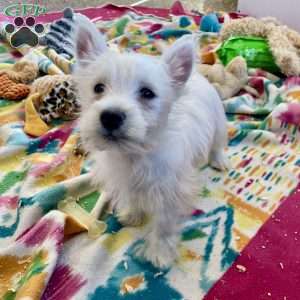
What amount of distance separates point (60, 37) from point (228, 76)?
1.03 metres

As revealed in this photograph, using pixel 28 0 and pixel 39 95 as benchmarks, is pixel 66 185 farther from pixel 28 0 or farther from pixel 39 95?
pixel 28 0

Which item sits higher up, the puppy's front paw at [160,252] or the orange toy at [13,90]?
the orange toy at [13,90]

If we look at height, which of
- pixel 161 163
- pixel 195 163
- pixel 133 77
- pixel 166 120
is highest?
pixel 133 77

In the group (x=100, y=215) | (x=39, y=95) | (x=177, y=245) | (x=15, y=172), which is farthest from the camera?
(x=39, y=95)

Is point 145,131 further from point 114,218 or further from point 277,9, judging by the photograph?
point 277,9

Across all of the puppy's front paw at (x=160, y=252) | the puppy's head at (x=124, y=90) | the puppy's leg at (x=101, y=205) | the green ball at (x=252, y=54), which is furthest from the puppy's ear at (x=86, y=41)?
the green ball at (x=252, y=54)

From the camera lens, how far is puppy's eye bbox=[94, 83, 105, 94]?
Answer: 1.26 meters

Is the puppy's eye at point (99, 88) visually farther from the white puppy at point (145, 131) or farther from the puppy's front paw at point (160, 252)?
the puppy's front paw at point (160, 252)

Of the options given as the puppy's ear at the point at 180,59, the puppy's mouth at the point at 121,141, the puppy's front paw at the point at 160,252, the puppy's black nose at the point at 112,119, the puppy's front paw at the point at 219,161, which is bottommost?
the puppy's front paw at the point at 160,252

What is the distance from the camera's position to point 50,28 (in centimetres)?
264

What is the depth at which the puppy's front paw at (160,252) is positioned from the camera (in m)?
1.39

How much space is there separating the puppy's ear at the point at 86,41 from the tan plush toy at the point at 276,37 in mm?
Result: 1403

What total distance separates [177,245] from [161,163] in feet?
1.04

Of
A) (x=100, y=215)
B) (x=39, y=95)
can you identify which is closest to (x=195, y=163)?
(x=100, y=215)
